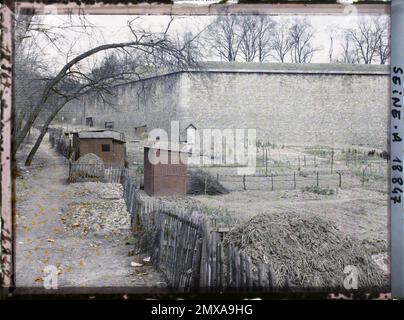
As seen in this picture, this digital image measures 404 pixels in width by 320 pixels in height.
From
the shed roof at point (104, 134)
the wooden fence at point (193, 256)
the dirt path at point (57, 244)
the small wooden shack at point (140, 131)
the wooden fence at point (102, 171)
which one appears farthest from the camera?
the wooden fence at point (102, 171)

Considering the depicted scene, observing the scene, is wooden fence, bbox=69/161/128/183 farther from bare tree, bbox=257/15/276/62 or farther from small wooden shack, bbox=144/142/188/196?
bare tree, bbox=257/15/276/62

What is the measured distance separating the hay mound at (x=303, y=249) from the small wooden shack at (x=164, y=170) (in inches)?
59.3

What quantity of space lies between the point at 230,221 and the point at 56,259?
3062 mm

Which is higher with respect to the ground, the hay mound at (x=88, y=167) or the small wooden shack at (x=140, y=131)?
the small wooden shack at (x=140, y=131)

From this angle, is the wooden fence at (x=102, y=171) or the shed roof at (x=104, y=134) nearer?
the shed roof at (x=104, y=134)

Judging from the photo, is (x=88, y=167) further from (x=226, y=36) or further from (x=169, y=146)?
(x=226, y=36)

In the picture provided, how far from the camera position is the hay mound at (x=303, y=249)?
16.0ft

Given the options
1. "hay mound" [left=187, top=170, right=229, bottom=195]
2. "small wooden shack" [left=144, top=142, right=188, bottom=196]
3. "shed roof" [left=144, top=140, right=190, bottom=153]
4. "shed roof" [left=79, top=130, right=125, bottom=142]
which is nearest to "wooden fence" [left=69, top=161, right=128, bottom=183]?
"small wooden shack" [left=144, top=142, right=188, bottom=196]

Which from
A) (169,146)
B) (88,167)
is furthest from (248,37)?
(88,167)

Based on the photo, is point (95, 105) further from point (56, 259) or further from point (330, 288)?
point (330, 288)

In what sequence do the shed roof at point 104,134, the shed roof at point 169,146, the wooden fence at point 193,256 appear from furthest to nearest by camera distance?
the shed roof at point 104,134
the shed roof at point 169,146
the wooden fence at point 193,256

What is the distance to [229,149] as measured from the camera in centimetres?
602

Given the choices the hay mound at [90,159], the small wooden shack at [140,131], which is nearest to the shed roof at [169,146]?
the small wooden shack at [140,131]

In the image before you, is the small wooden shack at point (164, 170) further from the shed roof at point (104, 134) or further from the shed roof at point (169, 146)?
the shed roof at point (104, 134)
